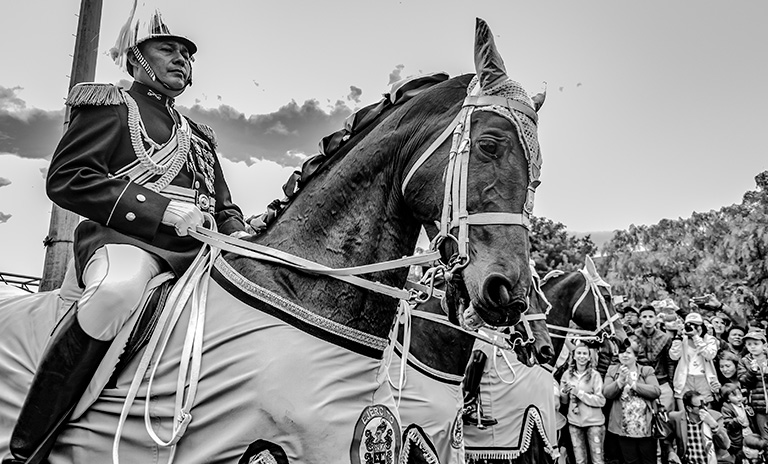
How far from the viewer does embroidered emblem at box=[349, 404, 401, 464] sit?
2570mm

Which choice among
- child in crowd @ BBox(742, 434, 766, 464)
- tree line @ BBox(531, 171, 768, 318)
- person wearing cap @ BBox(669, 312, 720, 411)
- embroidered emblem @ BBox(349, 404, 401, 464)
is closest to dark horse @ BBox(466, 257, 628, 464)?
person wearing cap @ BBox(669, 312, 720, 411)

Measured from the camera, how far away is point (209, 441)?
256cm

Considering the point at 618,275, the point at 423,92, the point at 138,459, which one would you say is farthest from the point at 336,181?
the point at 618,275

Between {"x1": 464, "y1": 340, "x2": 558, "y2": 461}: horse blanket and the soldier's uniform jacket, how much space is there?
449cm

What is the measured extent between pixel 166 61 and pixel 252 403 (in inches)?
80.3

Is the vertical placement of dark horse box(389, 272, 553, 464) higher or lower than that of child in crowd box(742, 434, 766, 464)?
higher

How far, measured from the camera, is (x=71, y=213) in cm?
655

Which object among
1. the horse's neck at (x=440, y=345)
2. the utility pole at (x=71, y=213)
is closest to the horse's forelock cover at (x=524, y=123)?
the horse's neck at (x=440, y=345)

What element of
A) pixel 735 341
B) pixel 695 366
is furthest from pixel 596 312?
pixel 735 341

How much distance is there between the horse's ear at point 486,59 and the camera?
9.20ft

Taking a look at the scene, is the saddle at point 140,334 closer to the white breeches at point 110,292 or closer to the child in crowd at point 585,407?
the white breeches at point 110,292

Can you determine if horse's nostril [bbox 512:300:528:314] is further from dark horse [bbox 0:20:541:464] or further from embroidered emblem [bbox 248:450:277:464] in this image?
embroidered emblem [bbox 248:450:277:464]

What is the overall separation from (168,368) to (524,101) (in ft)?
6.33

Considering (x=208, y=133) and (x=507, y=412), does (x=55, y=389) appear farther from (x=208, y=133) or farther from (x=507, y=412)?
(x=507, y=412)
